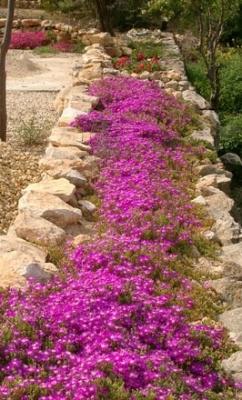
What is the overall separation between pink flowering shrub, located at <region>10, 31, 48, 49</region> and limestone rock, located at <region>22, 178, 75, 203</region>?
15.9 meters

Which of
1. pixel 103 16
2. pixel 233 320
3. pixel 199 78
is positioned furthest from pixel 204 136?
pixel 103 16

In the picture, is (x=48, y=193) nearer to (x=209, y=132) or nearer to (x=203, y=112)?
(x=209, y=132)

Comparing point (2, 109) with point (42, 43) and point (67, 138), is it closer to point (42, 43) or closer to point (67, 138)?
point (67, 138)

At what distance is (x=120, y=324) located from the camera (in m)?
4.79

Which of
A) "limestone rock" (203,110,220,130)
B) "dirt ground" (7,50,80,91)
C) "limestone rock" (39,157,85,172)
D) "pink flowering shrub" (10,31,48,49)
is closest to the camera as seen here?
"limestone rock" (39,157,85,172)

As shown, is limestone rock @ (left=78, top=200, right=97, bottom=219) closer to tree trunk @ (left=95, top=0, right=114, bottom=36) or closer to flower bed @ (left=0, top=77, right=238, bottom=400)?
flower bed @ (left=0, top=77, right=238, bottom=400)

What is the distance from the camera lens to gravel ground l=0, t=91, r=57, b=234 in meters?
7.80

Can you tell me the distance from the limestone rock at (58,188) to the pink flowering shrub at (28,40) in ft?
52.3

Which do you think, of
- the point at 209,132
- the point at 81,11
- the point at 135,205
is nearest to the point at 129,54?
the point at 209,132

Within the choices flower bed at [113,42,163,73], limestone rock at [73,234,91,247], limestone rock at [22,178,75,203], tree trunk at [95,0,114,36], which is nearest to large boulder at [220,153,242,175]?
flower bed at [113,42,163,73]

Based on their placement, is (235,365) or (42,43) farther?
(42,43)

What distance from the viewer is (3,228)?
23.3 ft

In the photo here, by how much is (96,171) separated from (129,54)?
411 inches

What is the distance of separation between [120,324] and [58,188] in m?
2.64
